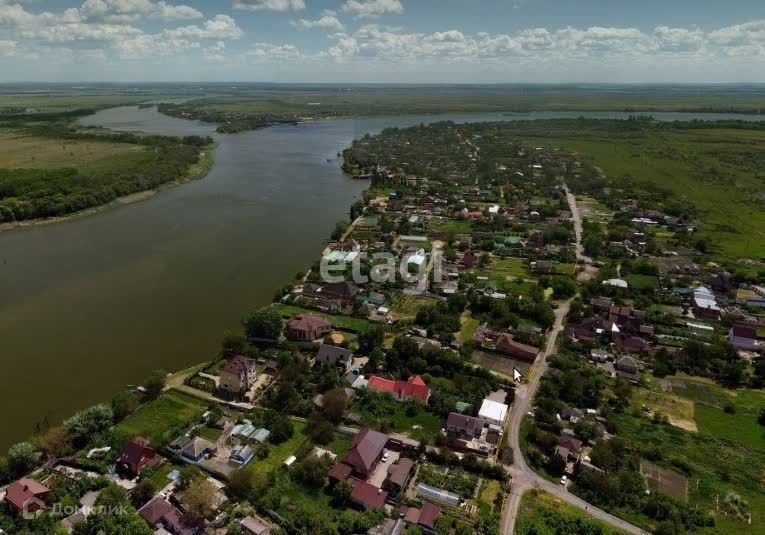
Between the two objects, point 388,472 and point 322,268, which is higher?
point 322,268

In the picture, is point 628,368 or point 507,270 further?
point 507,270

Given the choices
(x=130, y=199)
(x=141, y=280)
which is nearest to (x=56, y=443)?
(x=141, y=280)

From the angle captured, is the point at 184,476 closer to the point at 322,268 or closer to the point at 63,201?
the point at 322,268

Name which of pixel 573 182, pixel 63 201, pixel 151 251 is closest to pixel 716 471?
pixel 151 251

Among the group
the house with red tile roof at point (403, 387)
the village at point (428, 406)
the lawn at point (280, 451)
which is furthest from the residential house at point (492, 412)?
the lawn at point (280, 451)

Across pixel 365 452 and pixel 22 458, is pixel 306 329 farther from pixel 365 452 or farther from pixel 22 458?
pixel 22 458

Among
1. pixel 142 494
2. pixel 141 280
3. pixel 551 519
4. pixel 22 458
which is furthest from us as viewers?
pixel 141 280
